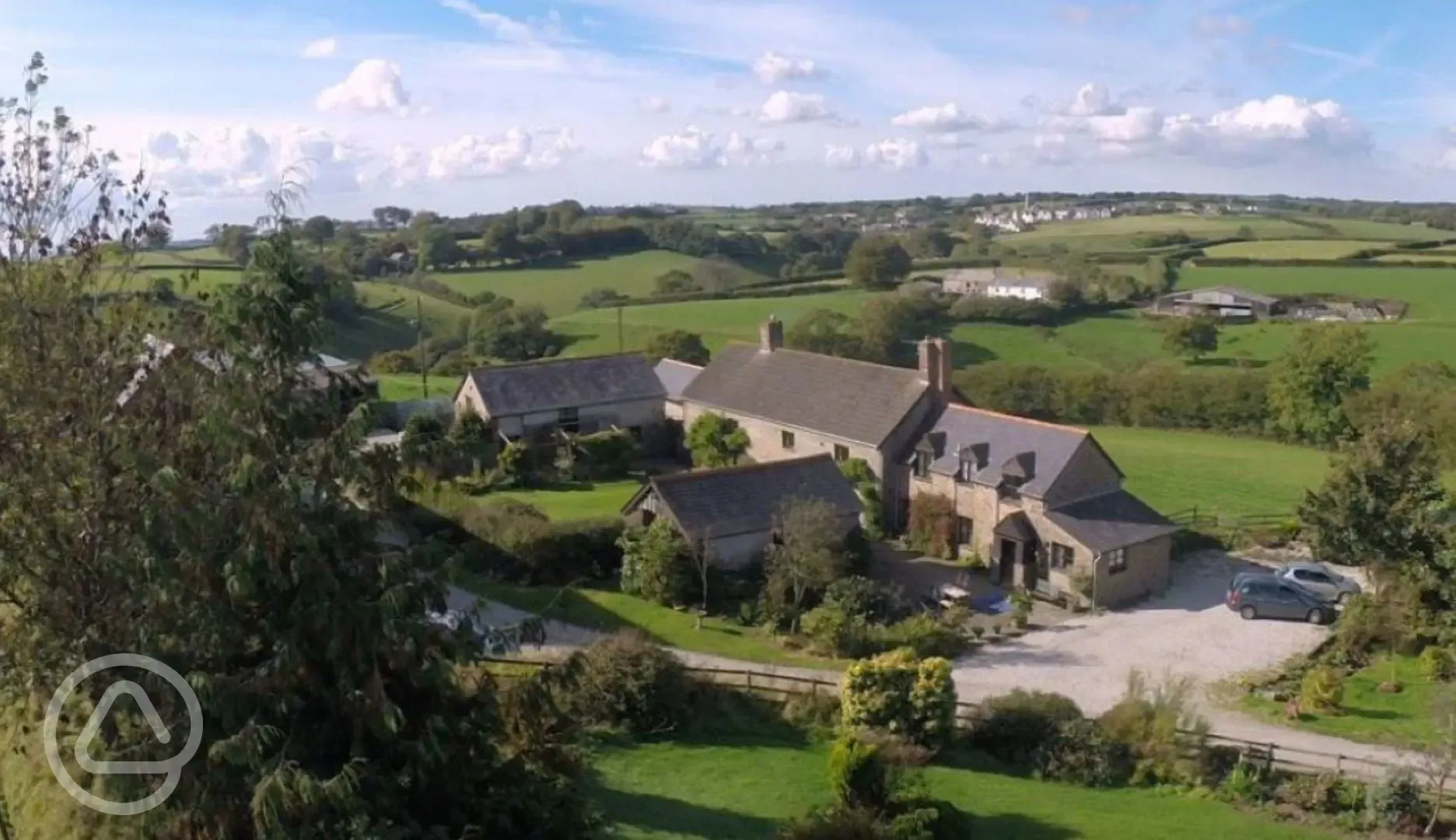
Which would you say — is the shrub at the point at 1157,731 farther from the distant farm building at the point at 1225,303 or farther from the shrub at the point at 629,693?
the distant farm building at the point at 1225,303

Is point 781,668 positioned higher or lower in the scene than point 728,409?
lower

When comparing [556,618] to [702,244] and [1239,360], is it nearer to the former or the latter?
[1239,360]

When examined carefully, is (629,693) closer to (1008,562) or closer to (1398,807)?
(1398,807)

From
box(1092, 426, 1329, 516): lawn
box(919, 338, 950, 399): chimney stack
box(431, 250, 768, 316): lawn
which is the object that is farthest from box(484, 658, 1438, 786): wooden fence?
box(431, 250, 768, 316): lawn

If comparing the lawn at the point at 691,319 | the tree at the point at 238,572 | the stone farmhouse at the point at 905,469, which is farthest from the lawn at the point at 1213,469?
the tree at the point at 238,572

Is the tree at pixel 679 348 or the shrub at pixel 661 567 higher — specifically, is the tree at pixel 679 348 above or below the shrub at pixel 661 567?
above

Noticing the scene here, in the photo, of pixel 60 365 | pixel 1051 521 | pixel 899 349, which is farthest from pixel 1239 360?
pixel 60 365

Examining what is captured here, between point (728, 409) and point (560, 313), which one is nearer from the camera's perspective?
point (728, 409)

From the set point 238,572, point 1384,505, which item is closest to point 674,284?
point 1384,505
